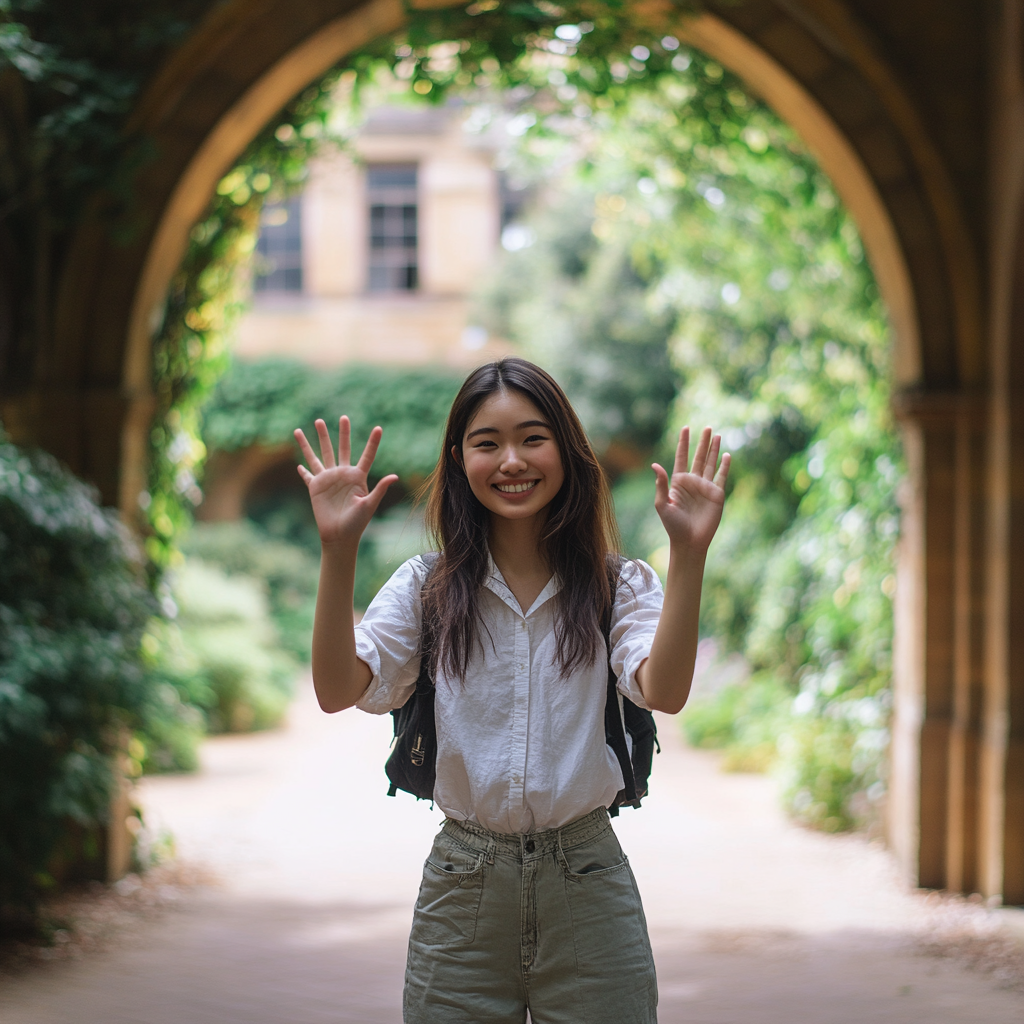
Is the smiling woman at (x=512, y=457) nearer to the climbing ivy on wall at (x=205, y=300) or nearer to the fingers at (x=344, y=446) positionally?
the fingers at (x=344, y=446)

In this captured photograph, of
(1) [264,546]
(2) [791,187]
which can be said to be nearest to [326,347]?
(1) [264,546]

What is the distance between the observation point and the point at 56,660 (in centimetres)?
359

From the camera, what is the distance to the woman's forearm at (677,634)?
1.57 m

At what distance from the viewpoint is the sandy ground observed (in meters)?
3.54

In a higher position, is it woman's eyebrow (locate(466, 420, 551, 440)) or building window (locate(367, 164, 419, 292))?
building window (locate(367, 164, 419, 292))

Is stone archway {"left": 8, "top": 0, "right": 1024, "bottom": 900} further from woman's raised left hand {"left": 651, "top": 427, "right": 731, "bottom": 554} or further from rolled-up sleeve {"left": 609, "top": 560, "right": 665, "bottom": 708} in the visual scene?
woman's raised left hand {"left": 651, "top": 427, "right": 731, "bottom": 554}

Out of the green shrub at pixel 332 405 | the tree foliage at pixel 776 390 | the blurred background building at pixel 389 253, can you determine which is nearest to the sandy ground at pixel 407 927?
the tree foliage at pixel 776 390

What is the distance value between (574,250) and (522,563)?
1193 centimetres

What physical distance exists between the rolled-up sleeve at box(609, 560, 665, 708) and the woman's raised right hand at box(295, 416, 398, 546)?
424mm

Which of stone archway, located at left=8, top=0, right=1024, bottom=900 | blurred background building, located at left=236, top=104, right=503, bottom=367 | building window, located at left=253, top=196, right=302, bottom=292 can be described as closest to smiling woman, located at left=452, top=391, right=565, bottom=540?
stone archway, located at left=8, top=0, right=1024, bottom=900

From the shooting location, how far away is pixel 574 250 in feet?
43.7

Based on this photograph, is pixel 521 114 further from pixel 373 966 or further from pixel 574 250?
pixel 574 250

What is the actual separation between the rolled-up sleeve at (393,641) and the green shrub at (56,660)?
6.73 feet

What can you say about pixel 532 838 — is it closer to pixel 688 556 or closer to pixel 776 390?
pixel 688 556
